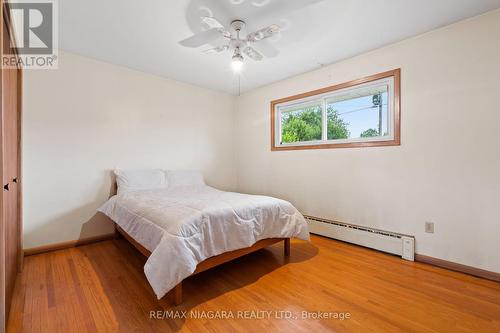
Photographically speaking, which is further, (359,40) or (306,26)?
(359,40)

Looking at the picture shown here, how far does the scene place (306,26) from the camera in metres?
2.26

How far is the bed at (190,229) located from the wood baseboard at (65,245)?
0.53 m

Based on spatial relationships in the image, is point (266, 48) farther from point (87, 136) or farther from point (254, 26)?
point (87, 136)

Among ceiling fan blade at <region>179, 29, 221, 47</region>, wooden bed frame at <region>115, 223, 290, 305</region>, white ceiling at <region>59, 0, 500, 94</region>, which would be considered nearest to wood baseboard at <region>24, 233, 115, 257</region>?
wooden bed frame at <region>115, 223, 290, 305</region>

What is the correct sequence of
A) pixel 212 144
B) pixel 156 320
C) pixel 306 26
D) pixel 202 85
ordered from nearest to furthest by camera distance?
pixel 156 320 < pixel 306 26 < pixel 202 85 < pixel 212 144

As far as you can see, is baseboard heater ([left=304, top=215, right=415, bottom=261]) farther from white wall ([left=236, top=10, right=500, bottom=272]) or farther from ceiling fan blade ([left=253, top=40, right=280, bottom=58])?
ceiling fan blade ([left=253, top=40, right=280, bottom=58])

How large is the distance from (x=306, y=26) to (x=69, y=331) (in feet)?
9.96

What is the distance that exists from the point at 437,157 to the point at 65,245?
4.26m

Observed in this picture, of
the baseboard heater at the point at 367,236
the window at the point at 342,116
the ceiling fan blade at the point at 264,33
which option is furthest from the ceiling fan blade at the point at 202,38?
the baseboard heater at the point at 367,236

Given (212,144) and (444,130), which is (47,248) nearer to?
(212,144)

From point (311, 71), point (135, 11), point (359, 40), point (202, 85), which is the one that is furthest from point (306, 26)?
point (202, 85)

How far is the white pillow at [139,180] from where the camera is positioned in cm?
299

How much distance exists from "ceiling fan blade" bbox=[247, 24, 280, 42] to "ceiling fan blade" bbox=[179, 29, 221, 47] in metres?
0.46

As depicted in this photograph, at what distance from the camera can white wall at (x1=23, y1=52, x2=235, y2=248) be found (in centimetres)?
260
